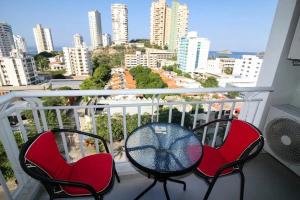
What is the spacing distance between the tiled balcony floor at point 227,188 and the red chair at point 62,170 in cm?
45

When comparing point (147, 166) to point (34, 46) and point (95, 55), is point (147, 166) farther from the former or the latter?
point (34, 46)

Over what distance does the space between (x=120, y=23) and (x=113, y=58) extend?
8.58m

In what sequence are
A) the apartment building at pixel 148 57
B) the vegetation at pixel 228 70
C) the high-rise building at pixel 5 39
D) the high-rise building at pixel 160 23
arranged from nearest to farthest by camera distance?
the high-rise building at pixel 5 39 → the high-rise building at pixel 160 23 → the apartment building at pixel 148 57 → the vegetation at pixel 228 70

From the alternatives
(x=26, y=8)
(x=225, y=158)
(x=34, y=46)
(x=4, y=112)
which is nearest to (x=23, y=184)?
(x=4, y=112)

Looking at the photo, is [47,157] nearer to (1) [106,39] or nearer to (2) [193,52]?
(2) [193,52]

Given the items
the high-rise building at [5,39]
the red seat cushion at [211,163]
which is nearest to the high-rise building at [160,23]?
the high-rise building at [5,39]

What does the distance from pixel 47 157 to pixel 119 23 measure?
33840mm

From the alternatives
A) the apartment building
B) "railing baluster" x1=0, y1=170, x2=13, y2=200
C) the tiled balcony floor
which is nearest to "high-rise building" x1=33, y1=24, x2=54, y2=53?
the apartment building

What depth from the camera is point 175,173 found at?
931mm

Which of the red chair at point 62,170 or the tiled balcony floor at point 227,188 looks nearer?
the red chair at point 62,170

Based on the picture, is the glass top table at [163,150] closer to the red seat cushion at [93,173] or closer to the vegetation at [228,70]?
the red seat cushion at [93,173]

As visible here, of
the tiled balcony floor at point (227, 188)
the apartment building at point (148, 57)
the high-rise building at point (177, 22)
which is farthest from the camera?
the apartment building at point (148, 57)

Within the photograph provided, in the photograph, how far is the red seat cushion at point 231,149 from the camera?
1176mm

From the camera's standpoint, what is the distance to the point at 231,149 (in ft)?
4.55
